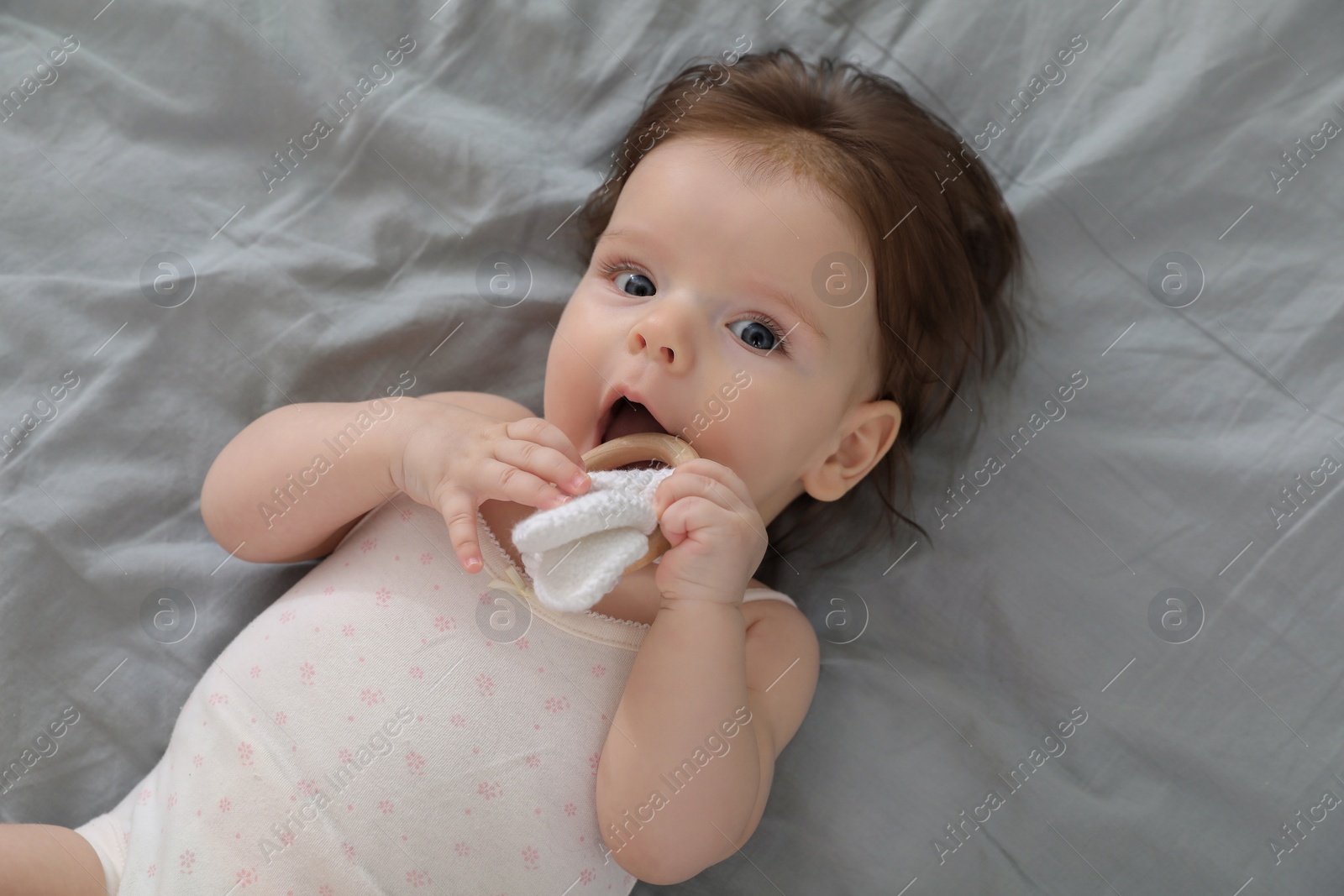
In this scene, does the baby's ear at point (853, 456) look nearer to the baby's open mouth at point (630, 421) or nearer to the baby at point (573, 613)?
the baby at point (573, 613)

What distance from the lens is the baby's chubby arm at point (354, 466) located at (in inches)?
52.4

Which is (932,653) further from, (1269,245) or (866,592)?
(1269,245)

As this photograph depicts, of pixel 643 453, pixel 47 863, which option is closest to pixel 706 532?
pixel 643 453

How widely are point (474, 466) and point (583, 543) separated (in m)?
0.23

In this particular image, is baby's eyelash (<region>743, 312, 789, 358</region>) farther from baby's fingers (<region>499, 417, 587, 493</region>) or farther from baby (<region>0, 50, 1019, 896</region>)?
baby's fingers (<region>499, 417, 587, 493</region>)

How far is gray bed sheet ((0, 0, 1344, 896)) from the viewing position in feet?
5.22

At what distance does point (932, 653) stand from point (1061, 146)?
959 millimetres

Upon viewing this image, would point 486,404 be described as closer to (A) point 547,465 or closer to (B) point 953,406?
(A) point 547,465

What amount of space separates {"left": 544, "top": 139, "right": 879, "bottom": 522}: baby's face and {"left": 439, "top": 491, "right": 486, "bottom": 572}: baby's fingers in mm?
206

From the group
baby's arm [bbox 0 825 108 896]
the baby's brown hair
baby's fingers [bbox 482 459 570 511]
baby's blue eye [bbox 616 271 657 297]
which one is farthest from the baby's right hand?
baby's arm [bbox 0 825 108 896]

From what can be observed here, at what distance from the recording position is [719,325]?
4.61 ft

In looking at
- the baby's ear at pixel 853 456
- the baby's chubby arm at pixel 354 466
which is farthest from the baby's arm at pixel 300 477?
the baby's ear at pixel 853 456

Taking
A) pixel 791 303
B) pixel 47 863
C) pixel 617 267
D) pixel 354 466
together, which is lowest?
pixel 47 863

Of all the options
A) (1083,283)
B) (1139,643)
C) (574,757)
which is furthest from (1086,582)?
(574,757)
